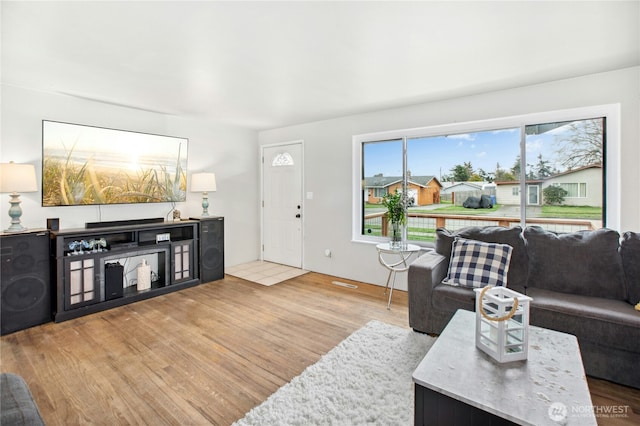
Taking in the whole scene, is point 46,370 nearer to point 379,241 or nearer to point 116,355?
point 116,355

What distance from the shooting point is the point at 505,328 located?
58.6 inches

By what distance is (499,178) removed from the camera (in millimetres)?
3471

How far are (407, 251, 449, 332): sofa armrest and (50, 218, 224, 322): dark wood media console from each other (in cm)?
295

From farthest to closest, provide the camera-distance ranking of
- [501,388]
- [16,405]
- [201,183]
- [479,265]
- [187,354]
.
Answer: [201,183] → [479,265] → [187,354] → [501,388] → [16,405]

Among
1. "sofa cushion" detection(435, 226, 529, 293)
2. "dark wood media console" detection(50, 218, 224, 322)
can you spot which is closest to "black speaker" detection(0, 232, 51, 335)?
"dark wood media console" detection(50, 218, 224, 322)

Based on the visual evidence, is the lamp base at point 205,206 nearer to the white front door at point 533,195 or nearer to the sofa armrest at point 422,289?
the sofa armrest at point 422,289

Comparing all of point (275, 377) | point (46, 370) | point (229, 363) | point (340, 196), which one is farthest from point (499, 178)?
point (46, 370)

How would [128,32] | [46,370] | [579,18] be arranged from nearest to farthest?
[579,18]
[128,32]
[46,370]

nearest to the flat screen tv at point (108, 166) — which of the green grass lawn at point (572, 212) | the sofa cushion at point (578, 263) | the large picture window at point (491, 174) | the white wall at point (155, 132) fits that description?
the white wall at point (155, 132)

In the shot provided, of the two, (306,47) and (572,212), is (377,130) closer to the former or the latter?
(306,47)

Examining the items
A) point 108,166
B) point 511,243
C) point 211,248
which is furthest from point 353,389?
point 108,166

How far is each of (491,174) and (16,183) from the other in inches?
190

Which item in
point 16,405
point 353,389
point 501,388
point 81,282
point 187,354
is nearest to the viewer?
point 16,405

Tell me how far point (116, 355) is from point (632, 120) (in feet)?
15.9
